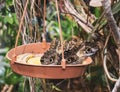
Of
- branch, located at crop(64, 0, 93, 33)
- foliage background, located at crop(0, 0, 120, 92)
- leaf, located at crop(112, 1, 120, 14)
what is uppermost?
leaf, located at crop(112, 1, 120, 14)

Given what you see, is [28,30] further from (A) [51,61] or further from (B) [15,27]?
(B) [15,27]

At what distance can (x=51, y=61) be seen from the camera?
974mm

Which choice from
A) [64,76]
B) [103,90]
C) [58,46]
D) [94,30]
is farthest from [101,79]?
[64,76]

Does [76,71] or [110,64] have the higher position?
[76,71]

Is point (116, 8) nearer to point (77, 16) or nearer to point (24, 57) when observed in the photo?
point (77, 16)

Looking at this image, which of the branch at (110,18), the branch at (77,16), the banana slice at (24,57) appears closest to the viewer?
the branch at (110,18)

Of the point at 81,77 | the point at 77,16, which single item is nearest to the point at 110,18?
the point at 77,16

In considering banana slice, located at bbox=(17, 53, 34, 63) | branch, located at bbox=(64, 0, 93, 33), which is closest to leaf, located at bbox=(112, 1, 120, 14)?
branch, located at bbox=(64, 0, 93, 33)

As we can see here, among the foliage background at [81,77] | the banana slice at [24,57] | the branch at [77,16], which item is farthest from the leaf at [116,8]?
the banana slice at [24,57]

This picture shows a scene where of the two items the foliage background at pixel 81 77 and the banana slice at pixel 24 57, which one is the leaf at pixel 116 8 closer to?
the foliage background at pixel 81 77

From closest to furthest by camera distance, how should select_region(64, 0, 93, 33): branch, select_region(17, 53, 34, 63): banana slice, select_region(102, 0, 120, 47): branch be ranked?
select_region(102, 0, 120, 47): branch
select_region(17, 53, 34, 63): banana slice
select_region(64, 0, 93, 33): branch

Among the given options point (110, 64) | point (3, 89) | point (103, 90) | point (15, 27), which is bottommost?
point (3, 89)

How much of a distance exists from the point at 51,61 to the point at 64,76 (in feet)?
0.33

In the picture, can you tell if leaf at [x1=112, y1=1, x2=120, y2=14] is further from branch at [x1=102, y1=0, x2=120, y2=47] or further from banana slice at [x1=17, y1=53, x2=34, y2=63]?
banana slice at [x1=17, y1=53, x2=34, y2=63]
